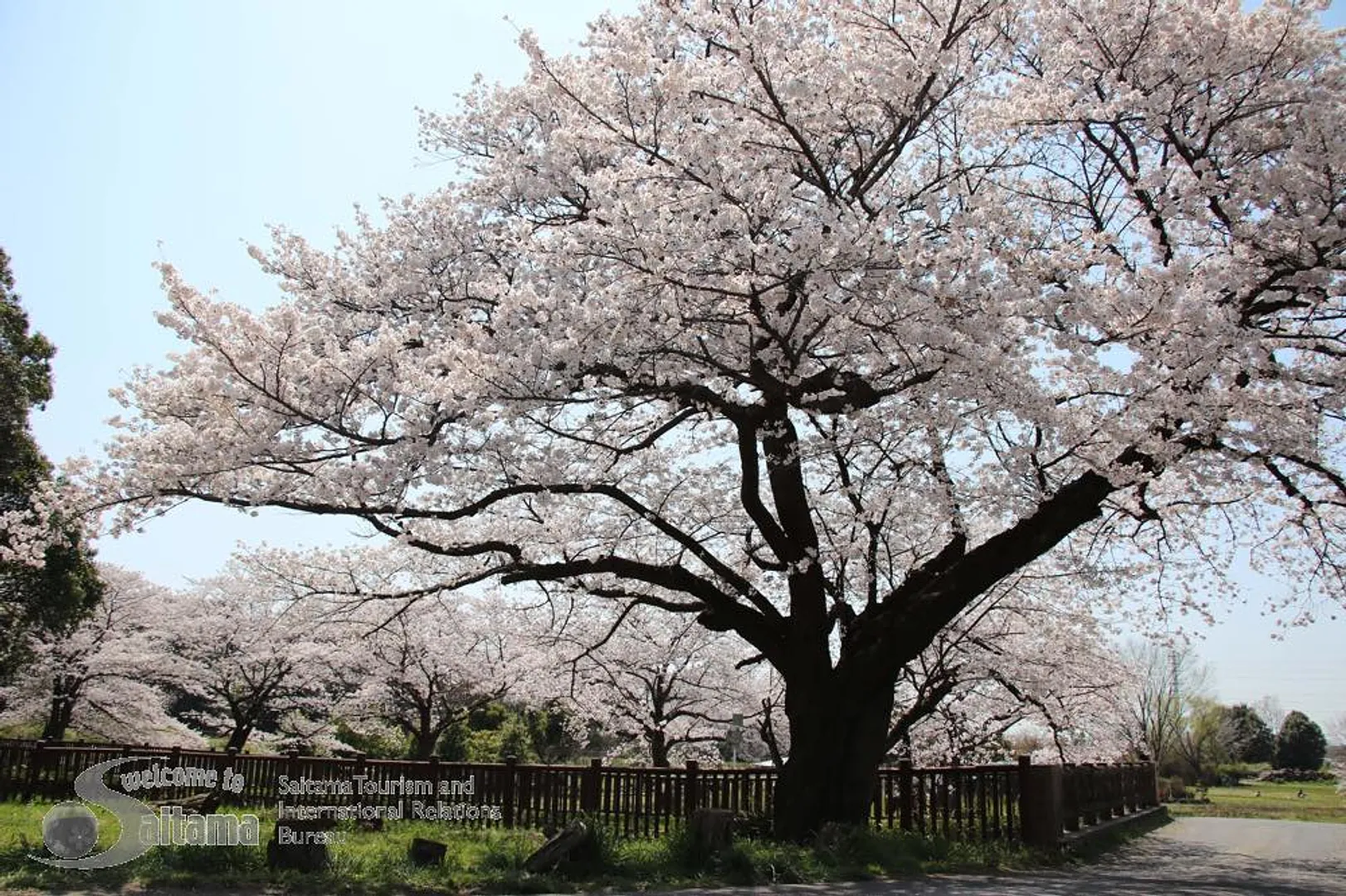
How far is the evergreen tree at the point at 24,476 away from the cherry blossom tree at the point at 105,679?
3.75 m

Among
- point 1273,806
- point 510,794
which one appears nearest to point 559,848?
point 510,794

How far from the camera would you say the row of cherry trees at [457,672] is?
12039 millimetres

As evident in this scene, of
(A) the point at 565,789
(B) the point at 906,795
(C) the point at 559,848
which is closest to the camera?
(C) the point at 559,848

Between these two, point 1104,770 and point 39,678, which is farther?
point 39,678

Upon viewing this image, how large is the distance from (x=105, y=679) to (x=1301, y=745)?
59659 millimetres

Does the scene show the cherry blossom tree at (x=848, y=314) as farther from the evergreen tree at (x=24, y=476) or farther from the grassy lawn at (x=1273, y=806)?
the grassy lawn at (x=1273, y=806)

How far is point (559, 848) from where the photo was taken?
22.2ft

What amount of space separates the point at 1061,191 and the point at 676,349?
13.7 feet

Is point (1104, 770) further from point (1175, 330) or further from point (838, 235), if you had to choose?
point (838, 235)

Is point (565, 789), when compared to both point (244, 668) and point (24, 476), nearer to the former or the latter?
point (24, 476)

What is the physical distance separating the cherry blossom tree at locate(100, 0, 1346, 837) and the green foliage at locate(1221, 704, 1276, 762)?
51.8 metres

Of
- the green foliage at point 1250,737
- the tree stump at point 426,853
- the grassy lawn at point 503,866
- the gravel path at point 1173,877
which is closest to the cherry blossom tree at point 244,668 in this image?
the grassy lawn at point 503,866

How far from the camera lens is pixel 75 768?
12.9 m

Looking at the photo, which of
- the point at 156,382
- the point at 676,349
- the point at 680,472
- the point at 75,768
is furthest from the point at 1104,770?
the point at 75,768
